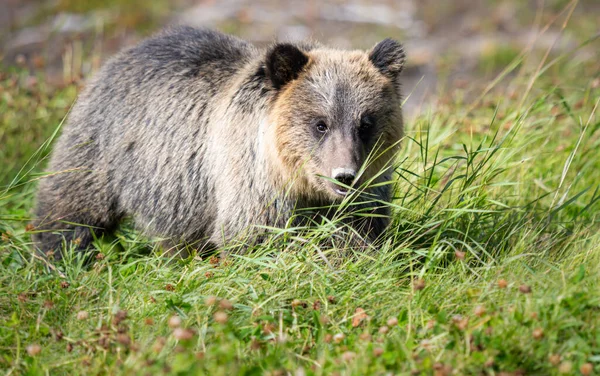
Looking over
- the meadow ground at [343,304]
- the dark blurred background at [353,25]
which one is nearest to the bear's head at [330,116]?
the meadow ground at [343,304]

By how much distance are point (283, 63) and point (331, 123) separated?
1.86 ft

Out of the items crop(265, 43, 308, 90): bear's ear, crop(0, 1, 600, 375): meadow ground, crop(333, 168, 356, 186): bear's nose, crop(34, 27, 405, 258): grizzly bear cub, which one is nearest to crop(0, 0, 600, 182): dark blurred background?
crop(34, 27, 405, 258): grizzly bear cub

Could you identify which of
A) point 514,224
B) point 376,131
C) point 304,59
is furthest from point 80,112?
point 514,224

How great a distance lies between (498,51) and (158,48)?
7.28 metres

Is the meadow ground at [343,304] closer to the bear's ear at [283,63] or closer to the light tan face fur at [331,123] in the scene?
the light tan face fur at [331,123]

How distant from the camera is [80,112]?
6352 millimetres

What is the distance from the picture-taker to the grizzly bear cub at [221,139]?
509 centimetres

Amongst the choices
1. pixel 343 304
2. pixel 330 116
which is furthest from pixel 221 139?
pixel 343 304

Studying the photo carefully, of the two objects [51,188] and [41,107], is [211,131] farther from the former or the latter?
[41,107]

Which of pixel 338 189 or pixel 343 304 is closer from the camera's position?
pixel 343 304

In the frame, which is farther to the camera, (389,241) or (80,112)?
(80,112)

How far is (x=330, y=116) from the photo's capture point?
16.5 feet

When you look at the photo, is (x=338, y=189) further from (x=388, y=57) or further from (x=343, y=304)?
(x=388, y=57)

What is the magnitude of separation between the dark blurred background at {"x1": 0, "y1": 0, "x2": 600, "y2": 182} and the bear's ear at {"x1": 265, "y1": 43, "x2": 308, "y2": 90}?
5659 millimetres
